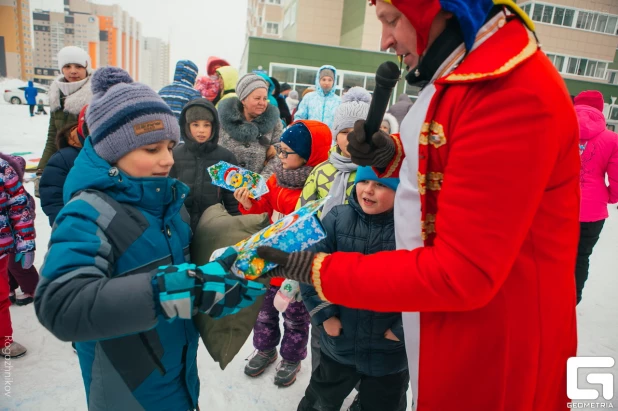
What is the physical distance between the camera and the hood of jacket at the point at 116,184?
1269 millimetres

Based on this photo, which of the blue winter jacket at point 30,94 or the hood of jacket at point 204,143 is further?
the blue winter jacket at point 30,94

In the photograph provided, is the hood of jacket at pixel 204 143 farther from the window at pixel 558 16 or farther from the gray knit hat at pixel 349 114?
the window at pixel 558 16

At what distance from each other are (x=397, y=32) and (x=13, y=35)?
199ft

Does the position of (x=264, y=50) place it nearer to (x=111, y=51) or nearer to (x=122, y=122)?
(x=122, y=122)

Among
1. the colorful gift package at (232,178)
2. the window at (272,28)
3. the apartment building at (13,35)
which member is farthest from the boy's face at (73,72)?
the apartment building at (13,35)

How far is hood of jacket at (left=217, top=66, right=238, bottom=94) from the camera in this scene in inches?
221

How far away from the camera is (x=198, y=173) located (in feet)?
10.1

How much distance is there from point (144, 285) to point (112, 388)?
0.62 meters

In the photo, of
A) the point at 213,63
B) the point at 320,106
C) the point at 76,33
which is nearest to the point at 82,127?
the point at 320,106

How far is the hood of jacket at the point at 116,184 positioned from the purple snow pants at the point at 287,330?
5.23 feet

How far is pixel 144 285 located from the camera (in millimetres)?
994

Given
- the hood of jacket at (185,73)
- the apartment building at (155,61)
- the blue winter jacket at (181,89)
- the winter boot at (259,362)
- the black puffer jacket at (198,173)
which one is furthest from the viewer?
the apartment building at (155,61)

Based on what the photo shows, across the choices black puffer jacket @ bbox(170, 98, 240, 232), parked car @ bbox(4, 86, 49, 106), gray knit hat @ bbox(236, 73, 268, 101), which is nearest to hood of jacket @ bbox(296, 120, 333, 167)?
black puffer jacket @ bbox(170, 98, 240, 232)

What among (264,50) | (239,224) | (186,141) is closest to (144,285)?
(239,224)
